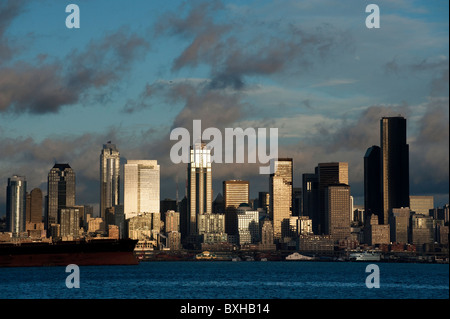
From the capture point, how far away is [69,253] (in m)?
152

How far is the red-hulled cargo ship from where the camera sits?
5906 inches

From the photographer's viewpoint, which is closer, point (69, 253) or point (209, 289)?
point (209, 289)

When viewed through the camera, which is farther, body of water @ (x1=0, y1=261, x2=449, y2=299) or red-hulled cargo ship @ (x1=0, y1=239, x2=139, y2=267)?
red-hulled cargo ship @ (x1=0, y1=239, x2=139, y2=267)

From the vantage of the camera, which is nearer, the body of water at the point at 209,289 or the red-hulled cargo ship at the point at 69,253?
the body of water at the point at 209,289

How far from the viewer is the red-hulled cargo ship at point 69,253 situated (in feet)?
492
